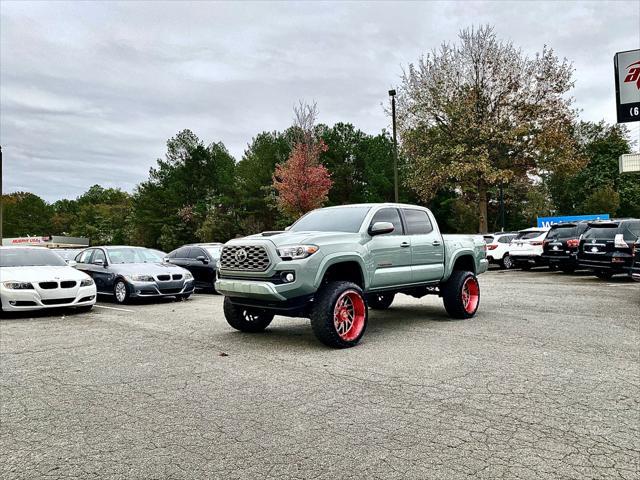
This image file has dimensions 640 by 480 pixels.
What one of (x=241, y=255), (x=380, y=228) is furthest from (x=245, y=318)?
(x=380, y=228)

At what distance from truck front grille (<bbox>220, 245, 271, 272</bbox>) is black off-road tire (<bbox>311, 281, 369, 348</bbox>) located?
839 millimetres

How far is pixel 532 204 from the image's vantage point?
55.7 m

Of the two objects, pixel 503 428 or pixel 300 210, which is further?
pixel 300 210

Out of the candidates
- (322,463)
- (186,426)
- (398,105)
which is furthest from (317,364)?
(398,105)

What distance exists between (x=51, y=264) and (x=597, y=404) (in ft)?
36.1

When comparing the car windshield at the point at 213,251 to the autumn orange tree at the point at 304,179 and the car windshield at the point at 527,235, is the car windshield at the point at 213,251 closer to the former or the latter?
the car windshield at the point at 527,235

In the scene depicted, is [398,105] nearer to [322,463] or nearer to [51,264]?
[51,264]

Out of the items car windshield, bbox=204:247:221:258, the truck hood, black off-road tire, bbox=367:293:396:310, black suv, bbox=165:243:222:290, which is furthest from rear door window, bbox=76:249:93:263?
the truck hood

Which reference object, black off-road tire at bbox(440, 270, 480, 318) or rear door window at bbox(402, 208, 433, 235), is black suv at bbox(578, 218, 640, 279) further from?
rear door window at bbox(402, 208, 433, 235)

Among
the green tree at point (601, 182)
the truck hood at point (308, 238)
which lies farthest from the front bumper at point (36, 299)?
the green tree at point (601, 182)

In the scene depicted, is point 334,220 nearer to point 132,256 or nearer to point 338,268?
point 338,268

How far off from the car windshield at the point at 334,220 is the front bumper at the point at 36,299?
5347mm

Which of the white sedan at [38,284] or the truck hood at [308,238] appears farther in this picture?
the white sedan at [38,284]

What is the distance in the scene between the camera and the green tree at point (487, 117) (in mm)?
30484
